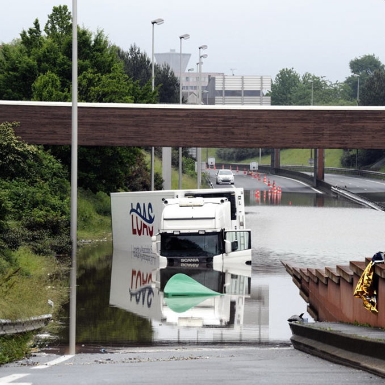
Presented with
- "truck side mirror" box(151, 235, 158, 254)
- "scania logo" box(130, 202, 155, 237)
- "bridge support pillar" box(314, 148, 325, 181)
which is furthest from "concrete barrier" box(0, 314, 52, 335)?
"bridge support pillar" box(314, 148, 325, 181)

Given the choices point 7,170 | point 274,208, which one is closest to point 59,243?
point 7,170

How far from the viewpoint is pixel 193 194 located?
3600cm

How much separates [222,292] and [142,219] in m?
10.9

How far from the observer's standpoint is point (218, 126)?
48.9 m

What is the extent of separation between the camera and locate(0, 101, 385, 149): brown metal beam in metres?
48.0

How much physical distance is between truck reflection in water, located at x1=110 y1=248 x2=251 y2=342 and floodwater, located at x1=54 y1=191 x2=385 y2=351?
27mm

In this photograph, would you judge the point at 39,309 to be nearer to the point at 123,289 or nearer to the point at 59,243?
the point at 123,289

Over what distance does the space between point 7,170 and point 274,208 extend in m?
31.1

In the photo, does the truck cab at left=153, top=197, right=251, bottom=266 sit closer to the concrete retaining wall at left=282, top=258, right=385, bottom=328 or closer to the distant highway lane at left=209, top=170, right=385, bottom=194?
the concrete retaining wall at left=282, top=258, right=385, bottom=328

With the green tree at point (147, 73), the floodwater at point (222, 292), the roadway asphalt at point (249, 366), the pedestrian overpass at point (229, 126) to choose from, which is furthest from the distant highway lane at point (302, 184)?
the roadway asphalt at point (249, 366)

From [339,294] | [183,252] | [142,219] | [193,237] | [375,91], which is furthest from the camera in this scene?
[375,91]

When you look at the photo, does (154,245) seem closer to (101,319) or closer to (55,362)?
(101,319)

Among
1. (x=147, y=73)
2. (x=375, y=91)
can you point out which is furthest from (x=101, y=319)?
(x=375, y=91)

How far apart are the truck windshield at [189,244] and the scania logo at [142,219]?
522 centimetres
